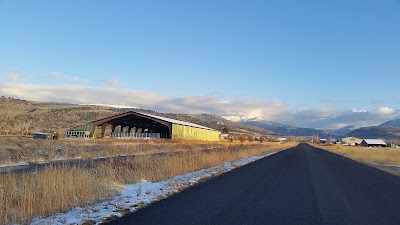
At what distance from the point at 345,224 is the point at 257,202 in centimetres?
273

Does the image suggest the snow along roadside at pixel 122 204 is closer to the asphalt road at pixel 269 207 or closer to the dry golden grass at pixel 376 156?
the asphalt road at pixel 269 207

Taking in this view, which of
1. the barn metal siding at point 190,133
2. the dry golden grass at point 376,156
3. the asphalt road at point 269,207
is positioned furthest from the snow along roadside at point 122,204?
the barn metal siding at point 190,133

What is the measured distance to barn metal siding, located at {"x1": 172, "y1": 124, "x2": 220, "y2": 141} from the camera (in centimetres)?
7175

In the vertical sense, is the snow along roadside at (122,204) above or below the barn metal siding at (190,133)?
below

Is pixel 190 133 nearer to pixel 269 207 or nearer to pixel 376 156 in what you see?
pixel 376 156

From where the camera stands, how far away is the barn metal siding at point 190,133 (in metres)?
71.8

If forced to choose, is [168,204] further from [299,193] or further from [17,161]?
[17,161]

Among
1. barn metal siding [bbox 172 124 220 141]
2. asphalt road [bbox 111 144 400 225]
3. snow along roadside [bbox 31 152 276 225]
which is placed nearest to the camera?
snow along roadside [bbox 31 152 276 225]

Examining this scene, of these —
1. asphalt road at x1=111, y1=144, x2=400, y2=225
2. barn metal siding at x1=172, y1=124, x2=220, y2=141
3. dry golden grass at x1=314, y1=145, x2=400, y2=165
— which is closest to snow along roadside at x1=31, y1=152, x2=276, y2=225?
asphalt road at x1=111, y1=144, x2=400, y2=225

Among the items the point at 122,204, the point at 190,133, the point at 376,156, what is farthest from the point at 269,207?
the point at 190,133

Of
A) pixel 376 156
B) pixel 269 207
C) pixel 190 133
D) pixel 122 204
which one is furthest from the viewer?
pixel 190 133

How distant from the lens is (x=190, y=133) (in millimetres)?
81625

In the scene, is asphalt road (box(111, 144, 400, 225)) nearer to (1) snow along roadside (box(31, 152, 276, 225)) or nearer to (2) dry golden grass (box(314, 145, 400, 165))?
(1) snow along roadside (box(31, 152, 276, 225))

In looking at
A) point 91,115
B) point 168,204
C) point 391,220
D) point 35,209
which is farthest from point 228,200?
point 91,115
